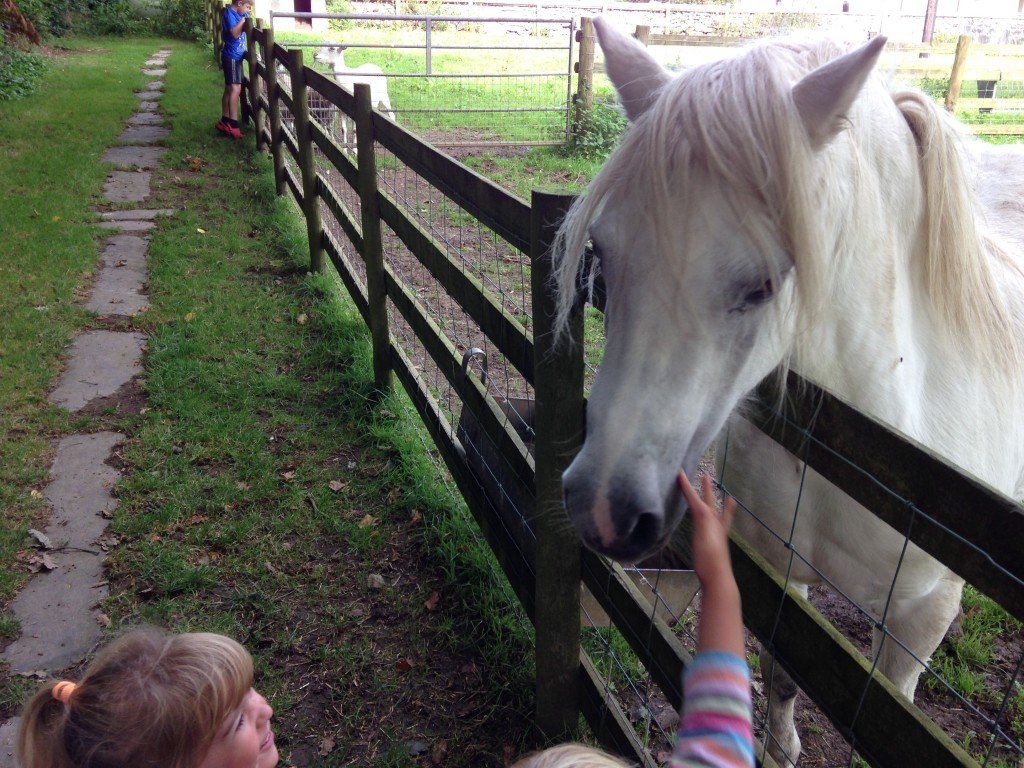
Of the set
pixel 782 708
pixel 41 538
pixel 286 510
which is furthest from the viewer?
pixel 286 510

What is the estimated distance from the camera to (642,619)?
1999 millimetres

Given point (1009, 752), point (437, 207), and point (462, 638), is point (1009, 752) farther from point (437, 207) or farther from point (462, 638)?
point (437, 207)

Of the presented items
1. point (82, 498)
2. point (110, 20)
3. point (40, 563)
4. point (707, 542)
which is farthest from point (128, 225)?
point (110, 20)

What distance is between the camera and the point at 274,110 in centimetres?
802

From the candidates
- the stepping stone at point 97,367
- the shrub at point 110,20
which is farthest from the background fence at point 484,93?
the shrub at point 110,20

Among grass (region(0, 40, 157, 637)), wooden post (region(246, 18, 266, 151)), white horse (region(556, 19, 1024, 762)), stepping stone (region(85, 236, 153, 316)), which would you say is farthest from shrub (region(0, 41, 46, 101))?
white horse (region(556, 19, 1024, 762))

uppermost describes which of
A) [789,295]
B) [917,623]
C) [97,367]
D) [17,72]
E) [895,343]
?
[17,72]

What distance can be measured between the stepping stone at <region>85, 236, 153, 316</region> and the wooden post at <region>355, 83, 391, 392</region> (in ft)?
8.02

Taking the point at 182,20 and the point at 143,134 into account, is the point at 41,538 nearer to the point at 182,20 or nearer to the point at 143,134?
the point at 143,134

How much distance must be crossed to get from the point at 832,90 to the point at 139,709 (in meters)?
1.74

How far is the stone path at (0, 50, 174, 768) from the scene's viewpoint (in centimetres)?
298

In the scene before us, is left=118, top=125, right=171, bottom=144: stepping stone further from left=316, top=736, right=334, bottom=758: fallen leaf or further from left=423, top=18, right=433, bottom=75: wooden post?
left=316, top=736, right=334, bottom=758: fallen leaf

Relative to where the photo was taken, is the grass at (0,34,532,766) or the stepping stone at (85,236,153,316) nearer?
the grass at (0,34,532,766)

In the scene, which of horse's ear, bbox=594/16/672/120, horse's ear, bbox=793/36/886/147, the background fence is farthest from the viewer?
the background fence
